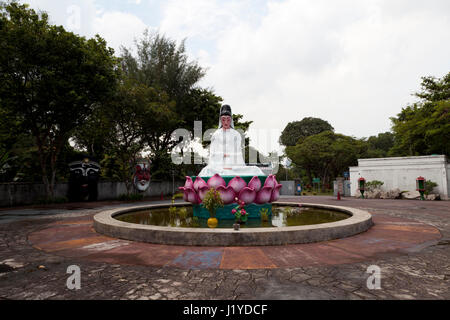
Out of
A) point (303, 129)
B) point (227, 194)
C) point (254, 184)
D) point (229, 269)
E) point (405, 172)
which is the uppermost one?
point (303, 129)

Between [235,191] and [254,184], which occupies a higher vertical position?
[254,184]

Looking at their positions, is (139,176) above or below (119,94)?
below

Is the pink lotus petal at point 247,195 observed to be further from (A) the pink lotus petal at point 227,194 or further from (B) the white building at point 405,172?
(B) the white building at point 405,172

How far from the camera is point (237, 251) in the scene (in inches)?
200

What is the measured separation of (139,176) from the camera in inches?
959

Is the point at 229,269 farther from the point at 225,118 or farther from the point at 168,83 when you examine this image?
the point at 168,83

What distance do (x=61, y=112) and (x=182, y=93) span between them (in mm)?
13646

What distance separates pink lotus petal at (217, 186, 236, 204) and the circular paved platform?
100 inches

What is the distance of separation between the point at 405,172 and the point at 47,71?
1006 inches

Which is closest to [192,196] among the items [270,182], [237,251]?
[270,182]

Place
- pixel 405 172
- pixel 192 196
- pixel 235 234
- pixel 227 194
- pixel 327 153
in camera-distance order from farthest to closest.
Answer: pixel 327 153, pixel 405 172, pixel 192 196, pixel 227 194, pixel 235 234

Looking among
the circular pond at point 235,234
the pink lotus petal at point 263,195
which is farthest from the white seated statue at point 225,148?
the circular pond at point 235,234
